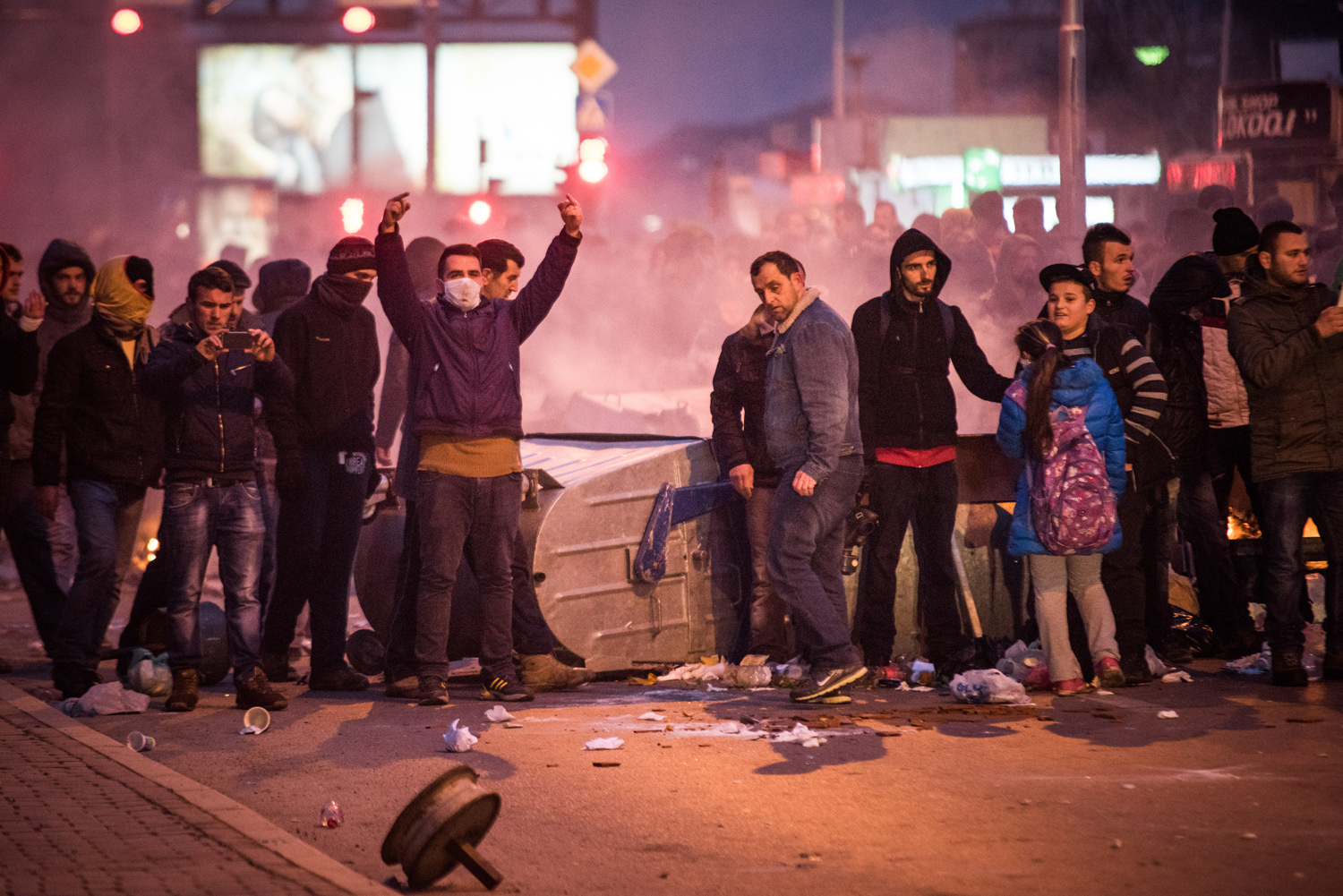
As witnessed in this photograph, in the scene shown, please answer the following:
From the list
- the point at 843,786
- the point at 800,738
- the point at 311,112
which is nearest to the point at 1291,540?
the point at 800,738

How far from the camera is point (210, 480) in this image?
25.5ft

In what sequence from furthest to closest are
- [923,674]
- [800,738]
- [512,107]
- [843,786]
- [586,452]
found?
[512,107]
[586,452]
[923,674]
[800,738]
[843,786]

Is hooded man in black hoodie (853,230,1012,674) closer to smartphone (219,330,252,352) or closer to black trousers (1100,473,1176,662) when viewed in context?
black trousers (1100,473,1176,662)

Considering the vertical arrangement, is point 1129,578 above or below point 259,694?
above

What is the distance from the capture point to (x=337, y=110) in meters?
44.9

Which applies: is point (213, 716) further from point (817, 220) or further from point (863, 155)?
point (863, 155)

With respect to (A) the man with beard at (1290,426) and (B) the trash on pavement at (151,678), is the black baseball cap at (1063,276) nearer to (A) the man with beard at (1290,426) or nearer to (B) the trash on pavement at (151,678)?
(A) the man with beard at (1290,426)

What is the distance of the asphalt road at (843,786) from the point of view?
15.6 ft

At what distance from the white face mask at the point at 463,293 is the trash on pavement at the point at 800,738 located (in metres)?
2.50

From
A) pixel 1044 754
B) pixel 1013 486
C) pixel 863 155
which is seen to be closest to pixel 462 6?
pixel 863 155

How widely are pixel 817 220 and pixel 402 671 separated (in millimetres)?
12250

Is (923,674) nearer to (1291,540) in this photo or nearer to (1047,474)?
(1047,474)

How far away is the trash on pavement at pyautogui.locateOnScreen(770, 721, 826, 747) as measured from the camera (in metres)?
6.56

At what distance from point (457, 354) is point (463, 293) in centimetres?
29
